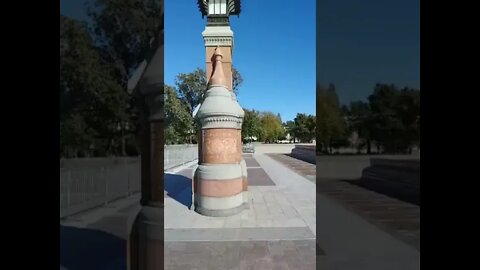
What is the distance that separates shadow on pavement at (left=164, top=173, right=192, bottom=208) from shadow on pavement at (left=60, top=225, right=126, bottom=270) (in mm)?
7373

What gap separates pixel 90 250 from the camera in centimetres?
199

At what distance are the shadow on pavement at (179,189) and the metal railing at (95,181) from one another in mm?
7347

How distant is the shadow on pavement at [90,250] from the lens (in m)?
1.80

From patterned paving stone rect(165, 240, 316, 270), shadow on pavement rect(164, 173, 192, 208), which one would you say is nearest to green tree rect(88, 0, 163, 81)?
patterned paving stone rect(165, 240, 316, 270)

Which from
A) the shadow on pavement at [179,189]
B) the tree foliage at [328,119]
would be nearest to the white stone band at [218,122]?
the shadow on pavement at [179,189]

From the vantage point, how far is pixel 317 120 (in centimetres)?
250

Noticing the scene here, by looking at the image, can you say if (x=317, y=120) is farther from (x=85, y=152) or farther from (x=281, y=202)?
(x=281, y=202)

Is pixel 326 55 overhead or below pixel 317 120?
overhead

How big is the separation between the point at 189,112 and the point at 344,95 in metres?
30.2

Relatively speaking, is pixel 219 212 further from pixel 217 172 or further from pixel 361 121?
pixel 361 121
